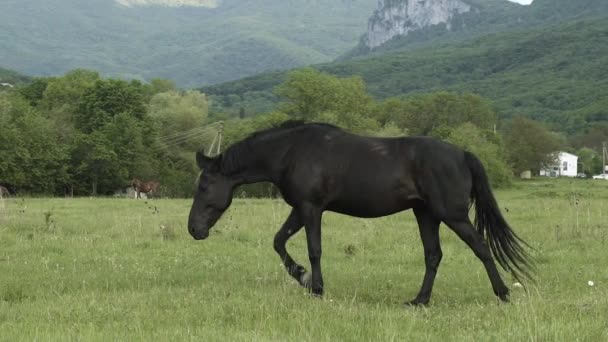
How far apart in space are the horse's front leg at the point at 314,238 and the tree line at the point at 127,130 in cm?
3900

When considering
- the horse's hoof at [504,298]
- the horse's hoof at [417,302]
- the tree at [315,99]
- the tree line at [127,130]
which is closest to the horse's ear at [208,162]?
the horse's hoof at [417,302]

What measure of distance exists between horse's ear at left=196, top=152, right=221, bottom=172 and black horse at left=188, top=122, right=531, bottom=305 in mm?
14

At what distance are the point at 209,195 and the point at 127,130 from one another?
58818 mm

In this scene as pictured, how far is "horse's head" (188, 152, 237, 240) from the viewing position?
377 inches

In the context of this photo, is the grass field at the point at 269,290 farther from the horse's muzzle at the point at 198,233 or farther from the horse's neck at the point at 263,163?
the horse's neck at the point at 263,163

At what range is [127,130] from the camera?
66.1m

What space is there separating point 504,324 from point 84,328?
13.5 ft

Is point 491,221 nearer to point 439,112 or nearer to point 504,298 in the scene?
point 504,298

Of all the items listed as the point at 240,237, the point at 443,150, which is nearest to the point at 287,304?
the point at 443,150

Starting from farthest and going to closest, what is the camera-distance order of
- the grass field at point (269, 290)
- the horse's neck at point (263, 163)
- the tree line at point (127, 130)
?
the tree line at point (127, 130)
the horse's neck at point (263, 163)
the grass field at point (269, 290)

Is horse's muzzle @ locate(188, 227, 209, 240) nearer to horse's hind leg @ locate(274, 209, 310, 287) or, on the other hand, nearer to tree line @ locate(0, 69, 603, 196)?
horse's hind leg @ locate(274, 209, 310, 287)

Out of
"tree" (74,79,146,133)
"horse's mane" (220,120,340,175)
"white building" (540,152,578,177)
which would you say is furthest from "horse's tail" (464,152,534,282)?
"white building" (540,152,578,177)

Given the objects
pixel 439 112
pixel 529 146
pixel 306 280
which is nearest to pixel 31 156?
pixel 306 280

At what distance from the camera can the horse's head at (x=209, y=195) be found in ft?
31.4
